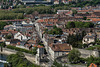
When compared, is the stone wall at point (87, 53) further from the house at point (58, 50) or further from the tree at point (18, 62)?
the tree at point (18, 62)

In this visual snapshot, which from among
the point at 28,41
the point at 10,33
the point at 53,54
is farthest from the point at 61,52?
the point at 10,33

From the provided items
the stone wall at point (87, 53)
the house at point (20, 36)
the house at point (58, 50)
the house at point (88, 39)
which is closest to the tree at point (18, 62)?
the house at point (58, 50)

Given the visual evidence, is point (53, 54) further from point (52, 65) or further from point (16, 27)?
point (16, 27)

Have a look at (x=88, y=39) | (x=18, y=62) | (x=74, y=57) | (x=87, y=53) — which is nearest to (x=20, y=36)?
(x=88, y=39)

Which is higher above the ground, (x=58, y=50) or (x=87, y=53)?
(x=87, y=53)

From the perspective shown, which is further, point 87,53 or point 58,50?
point 58,50

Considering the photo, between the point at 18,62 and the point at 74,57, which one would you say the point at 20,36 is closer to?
the point at 18,62

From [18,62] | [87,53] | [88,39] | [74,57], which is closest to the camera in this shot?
[74,57]

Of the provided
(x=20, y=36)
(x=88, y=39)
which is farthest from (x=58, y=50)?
(x=20, y=36)

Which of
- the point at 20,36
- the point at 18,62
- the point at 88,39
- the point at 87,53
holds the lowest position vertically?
the point at 20,36

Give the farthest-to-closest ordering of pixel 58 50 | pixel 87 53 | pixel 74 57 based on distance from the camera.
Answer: pixel 58 50 → pixel 87 53 → pixel 74 57

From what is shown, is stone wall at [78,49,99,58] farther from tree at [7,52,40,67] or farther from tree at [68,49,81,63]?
tree at [7,52,40,67]
